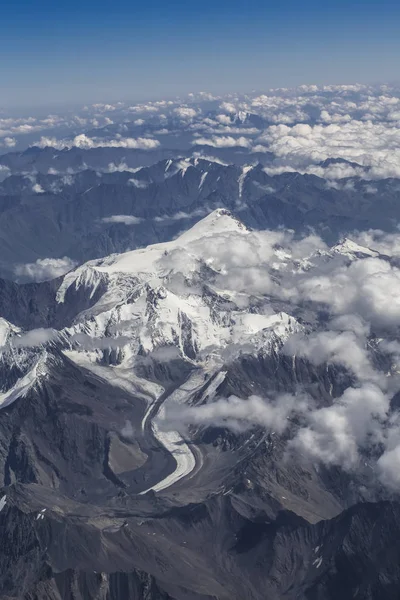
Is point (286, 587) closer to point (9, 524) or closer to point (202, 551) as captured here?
point (202, 551)

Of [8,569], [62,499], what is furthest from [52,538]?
[62,499]

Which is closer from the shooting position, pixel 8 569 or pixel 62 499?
pixel 8 569

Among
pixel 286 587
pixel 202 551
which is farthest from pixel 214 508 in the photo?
pixel 286 587

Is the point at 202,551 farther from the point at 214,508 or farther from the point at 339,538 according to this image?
the point at 339,538

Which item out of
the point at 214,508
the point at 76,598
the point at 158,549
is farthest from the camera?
the point at 214,508

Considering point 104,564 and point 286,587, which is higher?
point 104,564

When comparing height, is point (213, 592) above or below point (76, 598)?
below

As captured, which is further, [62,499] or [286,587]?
[62,499]

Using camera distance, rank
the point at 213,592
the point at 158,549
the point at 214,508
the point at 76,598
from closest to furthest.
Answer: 1. the point at 76,598
2. the point at 213,592
3. the point at 158,549
4. the point at 214,508

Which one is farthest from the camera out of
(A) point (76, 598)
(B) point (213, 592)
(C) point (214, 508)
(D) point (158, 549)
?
(C) point (214, 508)
